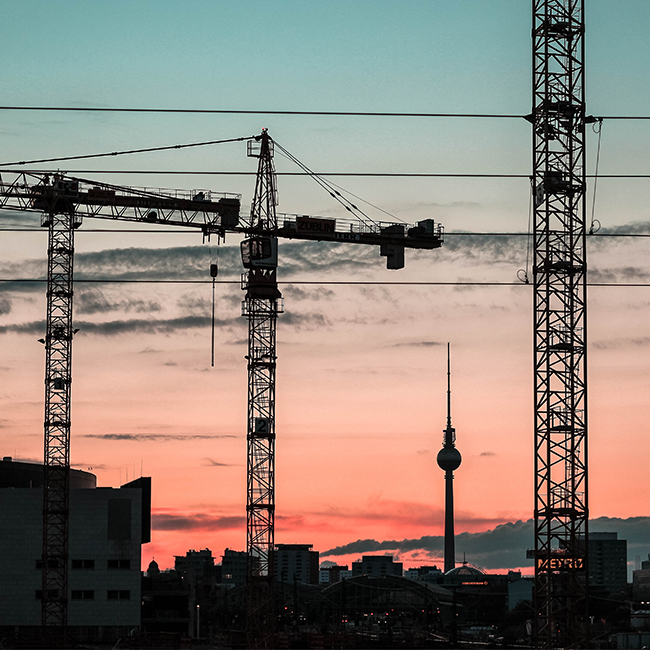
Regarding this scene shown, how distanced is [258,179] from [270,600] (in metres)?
45.0

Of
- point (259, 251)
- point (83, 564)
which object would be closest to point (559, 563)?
point (259, 251)

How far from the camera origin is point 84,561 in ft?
389

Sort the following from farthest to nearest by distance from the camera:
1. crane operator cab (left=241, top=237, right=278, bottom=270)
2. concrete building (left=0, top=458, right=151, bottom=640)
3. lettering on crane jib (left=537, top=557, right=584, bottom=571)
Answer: concrete building (left=0, top=458, right=151, bottom=640) < crane operator cab (left=241, top=237, right=278, bottom=270) < lettering on crane jib (left=537, top=557, right=584, bottom=571)

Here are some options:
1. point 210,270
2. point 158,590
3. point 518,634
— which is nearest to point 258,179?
point 210,270

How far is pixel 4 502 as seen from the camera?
11912 cm

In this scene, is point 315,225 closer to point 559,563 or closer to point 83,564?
point 83,564

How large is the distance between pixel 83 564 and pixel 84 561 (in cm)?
36

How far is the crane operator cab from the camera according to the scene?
110294 millimetres

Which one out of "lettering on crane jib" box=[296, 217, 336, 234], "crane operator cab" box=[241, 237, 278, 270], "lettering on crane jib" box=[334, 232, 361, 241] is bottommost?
"crane operator cab" box=[241, 237, 278, 270]

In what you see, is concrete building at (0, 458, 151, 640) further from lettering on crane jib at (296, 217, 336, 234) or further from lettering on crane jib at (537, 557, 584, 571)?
lettering on crane jib at (537, 557, 584, 571)

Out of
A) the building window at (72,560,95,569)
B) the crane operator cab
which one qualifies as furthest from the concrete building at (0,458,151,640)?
the crane operator cab

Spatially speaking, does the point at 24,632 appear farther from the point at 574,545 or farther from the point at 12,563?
the point at 574,545

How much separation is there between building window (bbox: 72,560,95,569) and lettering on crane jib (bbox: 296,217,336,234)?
145 ft

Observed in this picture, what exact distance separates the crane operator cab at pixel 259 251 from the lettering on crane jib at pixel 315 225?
10.5ft
